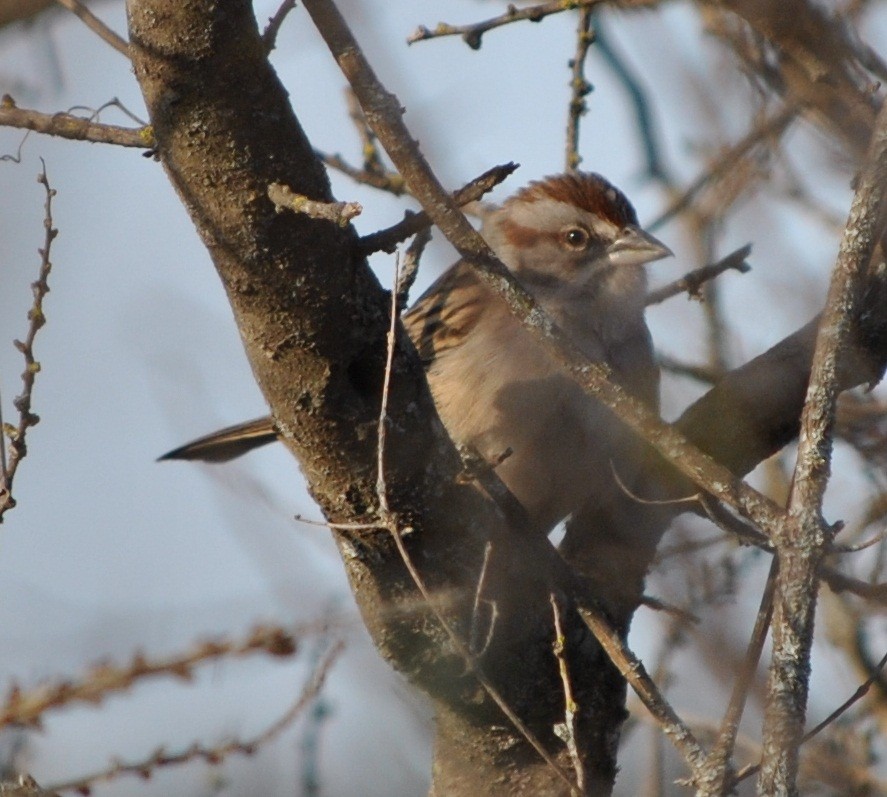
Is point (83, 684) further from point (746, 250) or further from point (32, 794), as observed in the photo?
point (746, 250)

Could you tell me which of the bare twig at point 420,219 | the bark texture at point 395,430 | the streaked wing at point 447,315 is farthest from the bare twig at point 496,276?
the streaked wing at point 447,315

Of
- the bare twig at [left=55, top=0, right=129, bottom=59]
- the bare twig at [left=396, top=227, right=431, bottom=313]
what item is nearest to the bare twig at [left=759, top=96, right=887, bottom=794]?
the bare twig at [left=396, top=227, right=431, bottom=313]

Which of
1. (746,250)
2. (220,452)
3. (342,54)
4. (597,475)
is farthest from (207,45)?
(220,452)

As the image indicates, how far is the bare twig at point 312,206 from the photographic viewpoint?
7.91 feet

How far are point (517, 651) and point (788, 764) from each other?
1.11m

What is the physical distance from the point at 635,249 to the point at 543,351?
96 centimetres

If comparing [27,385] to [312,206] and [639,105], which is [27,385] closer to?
[312,206]

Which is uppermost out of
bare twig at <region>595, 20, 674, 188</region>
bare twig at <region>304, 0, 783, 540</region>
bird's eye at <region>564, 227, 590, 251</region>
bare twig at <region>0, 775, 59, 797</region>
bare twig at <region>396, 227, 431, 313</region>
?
bare twig at <region>595, 20, 674, 188</region>

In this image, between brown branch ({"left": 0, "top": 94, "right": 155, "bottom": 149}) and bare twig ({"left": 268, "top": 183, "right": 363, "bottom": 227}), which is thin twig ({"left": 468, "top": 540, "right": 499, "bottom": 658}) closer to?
bare twig ({"left": 268, "top": 183, "right": 363, "bottom": 227})

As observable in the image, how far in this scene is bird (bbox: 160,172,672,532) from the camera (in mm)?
4438

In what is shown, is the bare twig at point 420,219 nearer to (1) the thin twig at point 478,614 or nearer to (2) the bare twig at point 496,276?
(2) the bare twig at point 496,276

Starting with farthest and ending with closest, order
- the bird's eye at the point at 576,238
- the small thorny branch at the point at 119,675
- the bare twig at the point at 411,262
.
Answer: the bird's eye at the point at 576,238 → the bare twig at the point at 411,262 → the small thorny branch at the point at 119,675

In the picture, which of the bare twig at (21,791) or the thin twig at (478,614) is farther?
the thin twig at (478,614)

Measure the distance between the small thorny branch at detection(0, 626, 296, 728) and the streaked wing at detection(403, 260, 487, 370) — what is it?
3.05 meters
